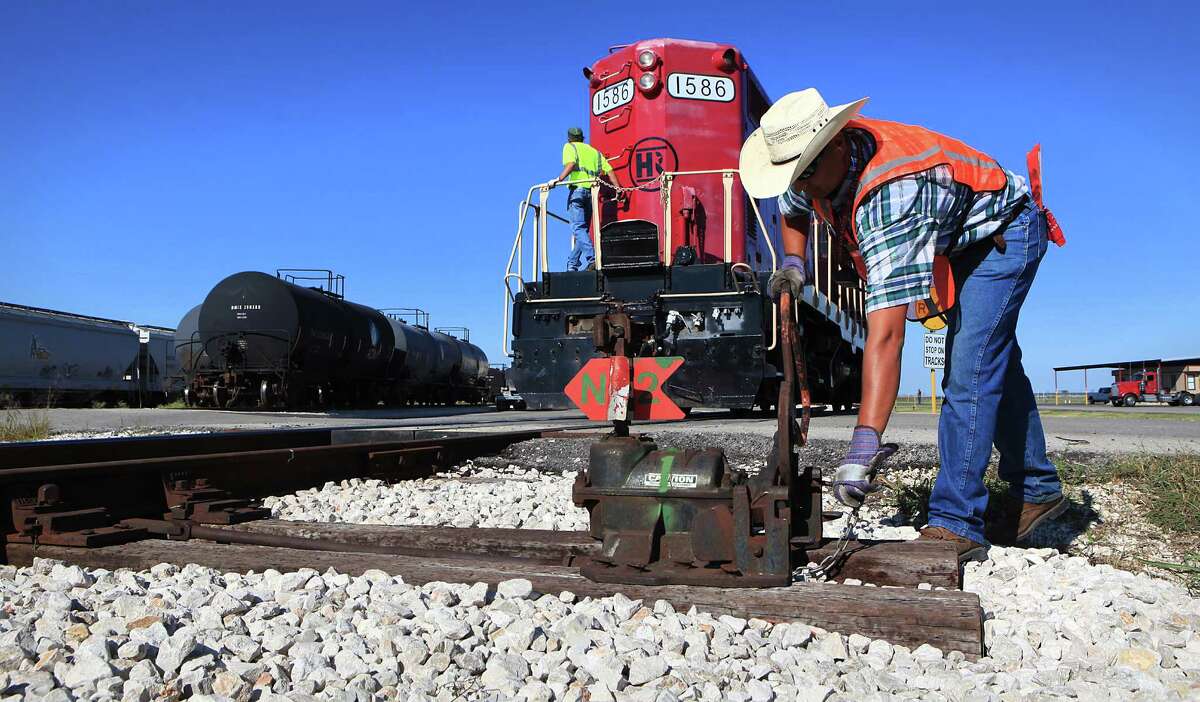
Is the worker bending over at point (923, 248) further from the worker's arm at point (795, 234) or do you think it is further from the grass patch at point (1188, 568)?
the grass patch at point (1188, 568)

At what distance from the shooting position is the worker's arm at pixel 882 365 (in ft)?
7.13

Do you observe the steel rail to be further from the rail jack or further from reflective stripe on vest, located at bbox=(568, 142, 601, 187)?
reflective stripe on vest, located at bbox=(568, 142, 601, 187)

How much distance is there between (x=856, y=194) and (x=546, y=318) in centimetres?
556

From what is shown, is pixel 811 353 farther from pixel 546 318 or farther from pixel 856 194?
pixel 856 194

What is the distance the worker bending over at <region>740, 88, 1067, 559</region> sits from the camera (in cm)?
223

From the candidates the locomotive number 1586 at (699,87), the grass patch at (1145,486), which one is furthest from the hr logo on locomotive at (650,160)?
the grass patch at (1145,486)

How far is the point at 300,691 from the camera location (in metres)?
1.45

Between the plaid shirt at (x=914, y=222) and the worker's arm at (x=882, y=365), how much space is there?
0.12 feet

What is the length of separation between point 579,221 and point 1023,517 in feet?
20.1

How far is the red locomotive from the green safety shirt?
20 cm

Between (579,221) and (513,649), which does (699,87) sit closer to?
(579,221)

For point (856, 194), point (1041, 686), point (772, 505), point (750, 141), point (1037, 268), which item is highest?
point (750, 141)

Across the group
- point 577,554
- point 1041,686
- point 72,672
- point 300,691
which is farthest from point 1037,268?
point 72,672

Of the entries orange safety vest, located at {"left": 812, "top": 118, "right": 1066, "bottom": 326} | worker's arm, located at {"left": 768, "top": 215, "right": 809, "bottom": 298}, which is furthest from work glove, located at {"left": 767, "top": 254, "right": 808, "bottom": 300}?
orange safety vest, located at {"left": 812, "top": 118, "right": 1066, "bottom": 326}
